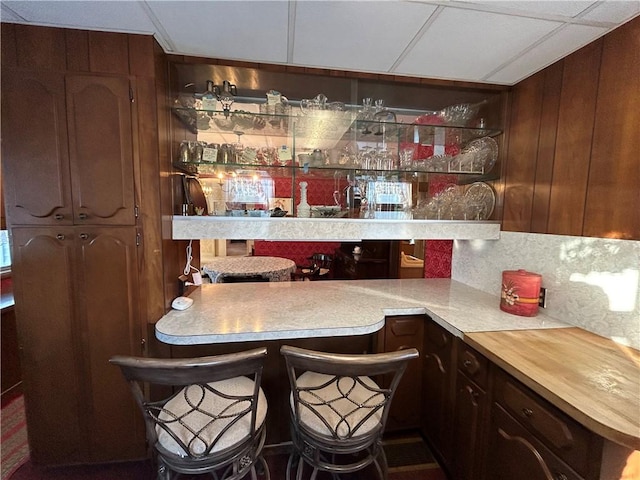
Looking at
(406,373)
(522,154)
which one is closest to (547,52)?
(522,154)

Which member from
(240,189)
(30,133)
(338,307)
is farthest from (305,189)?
(30,133)

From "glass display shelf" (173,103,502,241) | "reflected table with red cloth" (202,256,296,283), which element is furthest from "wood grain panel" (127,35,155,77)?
"reflected table with red cloth" (202,256,296,283)

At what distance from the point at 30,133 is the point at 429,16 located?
1994mm

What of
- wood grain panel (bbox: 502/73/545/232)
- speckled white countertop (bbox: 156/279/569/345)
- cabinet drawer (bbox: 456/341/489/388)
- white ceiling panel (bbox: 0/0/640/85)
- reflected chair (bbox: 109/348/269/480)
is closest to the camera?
reflected chair (bbox: 109/348/269/480)

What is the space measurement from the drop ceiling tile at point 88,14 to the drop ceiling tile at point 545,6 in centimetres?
150

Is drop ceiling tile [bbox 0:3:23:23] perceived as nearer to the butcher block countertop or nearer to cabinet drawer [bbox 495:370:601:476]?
the butcher block countertop

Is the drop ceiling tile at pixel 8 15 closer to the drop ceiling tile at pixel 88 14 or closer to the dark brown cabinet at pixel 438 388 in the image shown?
the drop ceiling tile at pixel 88 14

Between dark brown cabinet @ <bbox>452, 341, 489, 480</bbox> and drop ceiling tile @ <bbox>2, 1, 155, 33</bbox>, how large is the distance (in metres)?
2.24

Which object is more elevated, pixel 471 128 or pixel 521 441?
pixel 471 128

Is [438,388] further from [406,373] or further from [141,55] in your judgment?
[141,55]

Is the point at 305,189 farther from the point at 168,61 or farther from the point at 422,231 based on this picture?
the point at 168,61

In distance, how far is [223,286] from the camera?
220cm

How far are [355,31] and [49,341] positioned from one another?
2.25 meters

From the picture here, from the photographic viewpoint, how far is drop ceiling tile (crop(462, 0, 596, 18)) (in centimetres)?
113
